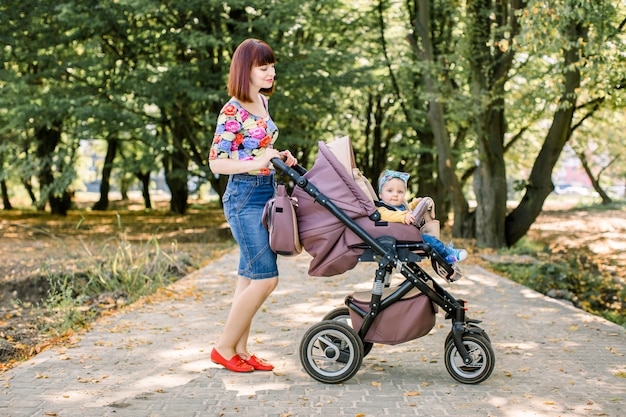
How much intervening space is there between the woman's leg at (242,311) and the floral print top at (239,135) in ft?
2.47

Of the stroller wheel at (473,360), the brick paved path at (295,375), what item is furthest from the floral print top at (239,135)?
the stroller wheel at (473,360)

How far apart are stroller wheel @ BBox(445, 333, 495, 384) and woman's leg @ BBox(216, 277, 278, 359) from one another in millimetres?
1241

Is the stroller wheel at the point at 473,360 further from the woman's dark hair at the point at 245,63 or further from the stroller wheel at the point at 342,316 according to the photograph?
the woman's dark hair at the point at 245,63

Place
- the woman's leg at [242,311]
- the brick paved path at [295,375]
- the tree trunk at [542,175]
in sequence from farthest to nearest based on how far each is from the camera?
1. the tree trunk at [542,175]
2. the woman's leg at [242,311]
3. the brick paved path at [295,375]

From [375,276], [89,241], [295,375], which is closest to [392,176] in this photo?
[375,276]

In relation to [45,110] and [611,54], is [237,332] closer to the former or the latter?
[611,54]

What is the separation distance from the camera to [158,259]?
11102mm

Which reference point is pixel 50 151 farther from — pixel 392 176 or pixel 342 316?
pixel 392 176

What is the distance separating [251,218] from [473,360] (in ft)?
5.57

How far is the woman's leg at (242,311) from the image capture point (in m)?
5.24

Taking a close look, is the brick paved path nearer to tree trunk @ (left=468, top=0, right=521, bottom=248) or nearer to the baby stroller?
the baby stroller

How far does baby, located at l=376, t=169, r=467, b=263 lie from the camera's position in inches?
195

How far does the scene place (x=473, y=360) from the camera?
511cm

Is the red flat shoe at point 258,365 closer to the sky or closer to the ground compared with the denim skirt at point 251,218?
closer to the ground
